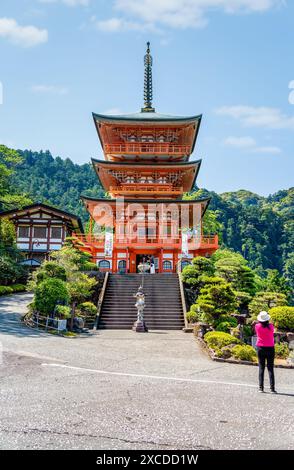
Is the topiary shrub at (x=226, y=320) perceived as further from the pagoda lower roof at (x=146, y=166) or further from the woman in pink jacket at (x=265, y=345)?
the pagoda lower roof at (x=146, y=166)

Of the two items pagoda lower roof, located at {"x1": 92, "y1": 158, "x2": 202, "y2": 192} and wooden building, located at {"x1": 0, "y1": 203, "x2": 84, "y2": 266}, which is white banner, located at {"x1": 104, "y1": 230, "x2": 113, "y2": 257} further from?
wooden building, located at {"x1": 0, "y1": 203, "x2": 84, "y2": 266}

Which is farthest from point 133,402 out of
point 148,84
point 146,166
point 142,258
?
point 148,84

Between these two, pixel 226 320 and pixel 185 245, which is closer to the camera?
pixel 226 320

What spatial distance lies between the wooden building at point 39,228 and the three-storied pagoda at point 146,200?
20.5 feet

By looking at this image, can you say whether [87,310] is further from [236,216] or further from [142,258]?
[236,216]

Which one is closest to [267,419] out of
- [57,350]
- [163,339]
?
[57,350]

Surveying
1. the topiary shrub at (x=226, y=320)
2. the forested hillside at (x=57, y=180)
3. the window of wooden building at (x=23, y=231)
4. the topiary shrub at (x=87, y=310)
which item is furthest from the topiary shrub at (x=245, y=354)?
the forested hillside at (x=57, y=180)

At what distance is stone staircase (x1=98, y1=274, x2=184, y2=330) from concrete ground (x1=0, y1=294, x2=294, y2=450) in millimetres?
6578

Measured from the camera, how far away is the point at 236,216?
3652 inches

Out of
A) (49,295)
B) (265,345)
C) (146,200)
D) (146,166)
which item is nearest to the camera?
(265,345)

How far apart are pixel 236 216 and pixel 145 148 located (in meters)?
61.8

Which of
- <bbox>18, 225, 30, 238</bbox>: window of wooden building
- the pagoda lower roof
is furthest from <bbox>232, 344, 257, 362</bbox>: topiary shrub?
<bbox>18, 225, 30, 238</bbox>: window of wooden building

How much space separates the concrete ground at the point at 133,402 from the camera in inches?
209

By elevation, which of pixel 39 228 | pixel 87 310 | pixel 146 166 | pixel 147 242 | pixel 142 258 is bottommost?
pixel 87 310
